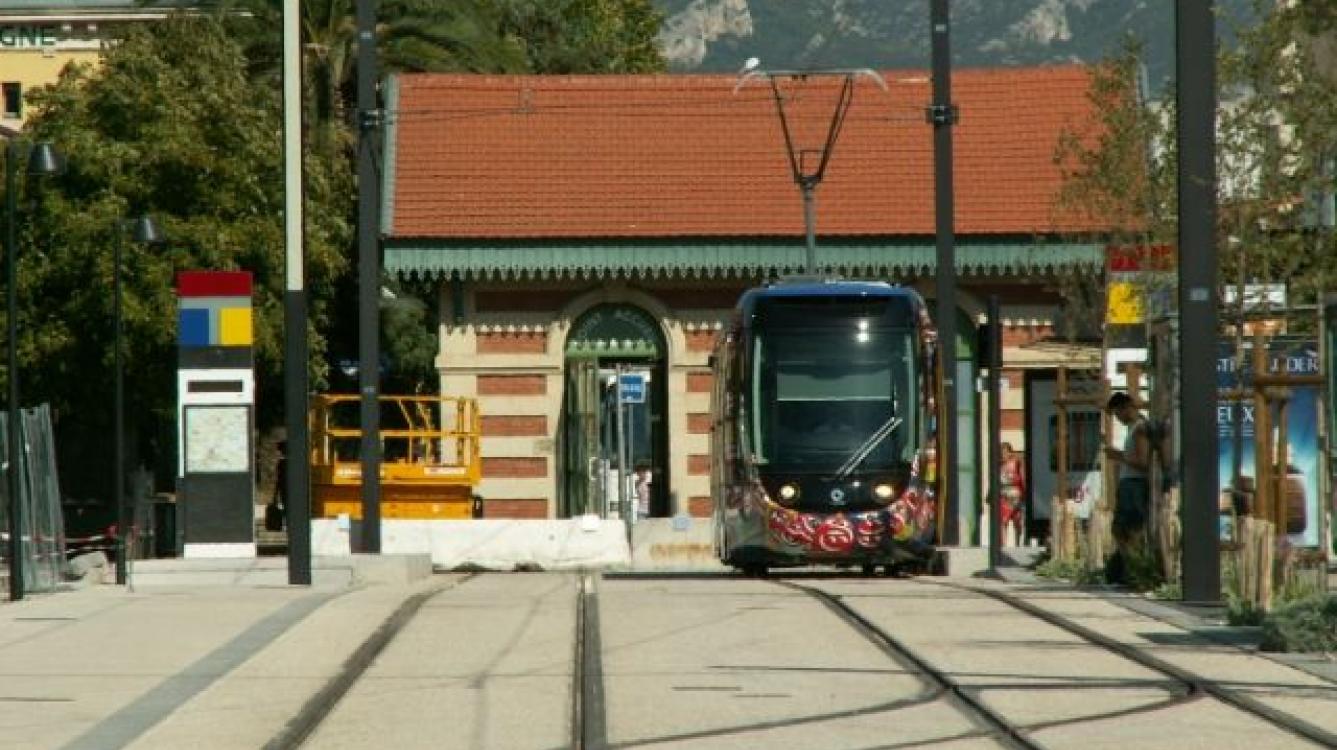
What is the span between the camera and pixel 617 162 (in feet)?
171

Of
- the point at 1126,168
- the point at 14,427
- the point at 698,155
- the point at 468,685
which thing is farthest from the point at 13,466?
the point at 698,155

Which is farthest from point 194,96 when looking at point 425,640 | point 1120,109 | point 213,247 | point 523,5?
A: point 425,640

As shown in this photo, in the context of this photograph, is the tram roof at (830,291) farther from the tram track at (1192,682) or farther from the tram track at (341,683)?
the tram track at (1192,682)

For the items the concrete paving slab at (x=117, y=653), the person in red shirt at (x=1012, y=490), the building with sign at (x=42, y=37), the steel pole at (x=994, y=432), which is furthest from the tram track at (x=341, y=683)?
the building with sign at (x=42, y=37)

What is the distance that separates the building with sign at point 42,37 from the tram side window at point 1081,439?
247ft

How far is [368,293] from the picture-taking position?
37.0 metres

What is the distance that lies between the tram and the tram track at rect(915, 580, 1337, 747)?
805 cm

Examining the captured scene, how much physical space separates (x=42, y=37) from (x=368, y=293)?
84299 mm

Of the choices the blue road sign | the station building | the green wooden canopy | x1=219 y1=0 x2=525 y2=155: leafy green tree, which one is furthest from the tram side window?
x1=219 y1=0 x2=525 y2=155: leafy green tree

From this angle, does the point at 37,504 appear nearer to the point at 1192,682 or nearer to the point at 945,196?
the point at 945,196

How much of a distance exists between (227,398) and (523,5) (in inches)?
2103

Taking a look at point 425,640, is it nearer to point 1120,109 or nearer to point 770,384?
point 770,384

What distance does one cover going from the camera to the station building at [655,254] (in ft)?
162

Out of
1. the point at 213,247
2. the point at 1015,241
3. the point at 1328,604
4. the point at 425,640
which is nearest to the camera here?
the point at 1328,604
